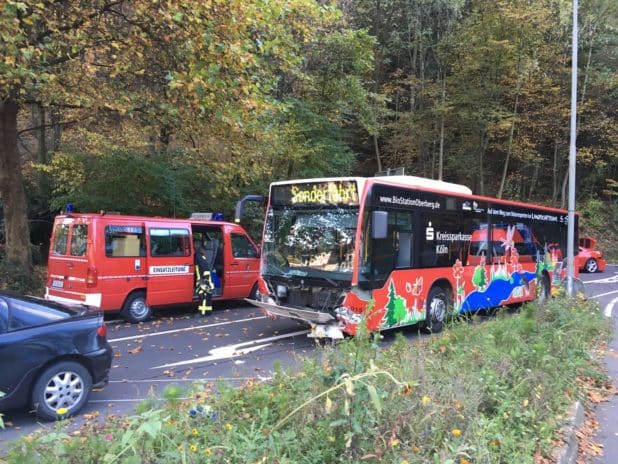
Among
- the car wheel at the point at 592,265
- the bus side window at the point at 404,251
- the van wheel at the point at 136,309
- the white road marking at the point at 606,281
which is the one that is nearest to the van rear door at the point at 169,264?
the van wheel at the point at 136,309

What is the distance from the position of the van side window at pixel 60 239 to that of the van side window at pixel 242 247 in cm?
386

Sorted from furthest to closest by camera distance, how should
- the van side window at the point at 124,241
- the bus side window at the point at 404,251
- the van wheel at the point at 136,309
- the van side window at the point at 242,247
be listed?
the van side window at the point at 242,247, the van wheel at the point at 136,309, the van side window at the point at 124,241, the bus side window at the point at 404,251

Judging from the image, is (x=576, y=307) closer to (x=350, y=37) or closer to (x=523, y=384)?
(x=523, y=384)

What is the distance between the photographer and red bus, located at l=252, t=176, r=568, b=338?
26.4 ft

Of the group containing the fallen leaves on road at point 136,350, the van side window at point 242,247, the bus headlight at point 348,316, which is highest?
the van side window at point 242,247

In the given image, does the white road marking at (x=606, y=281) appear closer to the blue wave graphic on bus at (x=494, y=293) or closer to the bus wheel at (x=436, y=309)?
the blue wave graphic on bus at (x=494, y=293)

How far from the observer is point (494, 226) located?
1167 cm

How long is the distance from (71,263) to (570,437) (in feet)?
29.5

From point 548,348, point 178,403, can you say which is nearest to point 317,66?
point 548,348

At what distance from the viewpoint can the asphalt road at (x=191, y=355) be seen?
544 cm

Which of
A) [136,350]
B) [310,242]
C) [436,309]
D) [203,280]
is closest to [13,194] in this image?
[203,280]

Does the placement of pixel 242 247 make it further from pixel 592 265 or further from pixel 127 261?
pixel 592 265

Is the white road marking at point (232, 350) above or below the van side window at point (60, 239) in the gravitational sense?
below

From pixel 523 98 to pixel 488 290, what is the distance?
66.1 ft
